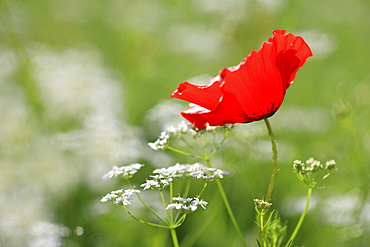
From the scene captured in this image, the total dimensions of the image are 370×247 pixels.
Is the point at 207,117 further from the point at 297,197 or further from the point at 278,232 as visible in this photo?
the point at 297,197

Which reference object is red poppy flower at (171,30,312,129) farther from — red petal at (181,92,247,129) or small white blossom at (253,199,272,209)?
small white blossom at (253,199,272,209)

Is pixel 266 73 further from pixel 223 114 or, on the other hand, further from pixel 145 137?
pixel 145 137

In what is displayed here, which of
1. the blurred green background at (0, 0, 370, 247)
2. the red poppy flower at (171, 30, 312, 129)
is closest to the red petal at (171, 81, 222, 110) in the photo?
the red poppy flower at (171, 30, 312, 129)

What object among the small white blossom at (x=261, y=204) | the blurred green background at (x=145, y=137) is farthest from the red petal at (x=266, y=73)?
the blurred green background at (x=145, y=137)

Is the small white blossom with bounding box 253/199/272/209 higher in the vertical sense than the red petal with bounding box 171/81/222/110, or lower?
lower

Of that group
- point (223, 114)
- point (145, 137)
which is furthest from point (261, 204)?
point (145, 137)

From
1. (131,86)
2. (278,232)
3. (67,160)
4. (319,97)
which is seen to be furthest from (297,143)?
(278,232)

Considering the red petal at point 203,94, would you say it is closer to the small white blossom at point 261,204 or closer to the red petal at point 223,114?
the red petal at point 223,114
